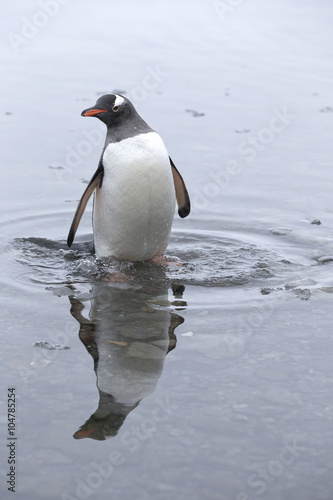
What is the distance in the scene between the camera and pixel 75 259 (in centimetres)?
535

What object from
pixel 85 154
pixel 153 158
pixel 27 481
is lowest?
pixel 85 154

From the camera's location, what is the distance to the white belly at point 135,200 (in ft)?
15.9

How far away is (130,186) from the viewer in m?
4.88

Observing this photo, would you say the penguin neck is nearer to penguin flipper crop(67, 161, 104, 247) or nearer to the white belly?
the white belly

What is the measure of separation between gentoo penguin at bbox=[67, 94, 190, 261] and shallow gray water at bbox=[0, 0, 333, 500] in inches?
7.4

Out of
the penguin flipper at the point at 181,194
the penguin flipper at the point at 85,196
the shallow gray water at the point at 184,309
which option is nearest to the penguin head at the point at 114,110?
the penguin flipper at the point at 85,196

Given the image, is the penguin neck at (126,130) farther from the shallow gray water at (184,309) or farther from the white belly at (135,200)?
the shallow gray water at (184,309)

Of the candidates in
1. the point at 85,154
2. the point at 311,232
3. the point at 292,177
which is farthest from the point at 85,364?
the point at 85,154

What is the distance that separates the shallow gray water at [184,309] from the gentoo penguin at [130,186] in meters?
0.19

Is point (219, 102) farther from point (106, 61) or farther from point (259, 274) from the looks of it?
point (259, 274)

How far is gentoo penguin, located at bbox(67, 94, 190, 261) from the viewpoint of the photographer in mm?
4852

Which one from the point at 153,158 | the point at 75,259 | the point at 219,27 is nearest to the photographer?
the point at 153,158

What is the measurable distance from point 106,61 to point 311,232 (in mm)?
7537

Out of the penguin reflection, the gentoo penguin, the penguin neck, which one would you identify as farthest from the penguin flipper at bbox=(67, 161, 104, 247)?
the penguin reflection
